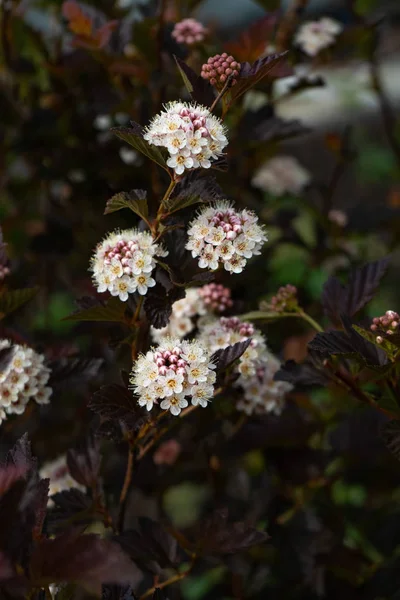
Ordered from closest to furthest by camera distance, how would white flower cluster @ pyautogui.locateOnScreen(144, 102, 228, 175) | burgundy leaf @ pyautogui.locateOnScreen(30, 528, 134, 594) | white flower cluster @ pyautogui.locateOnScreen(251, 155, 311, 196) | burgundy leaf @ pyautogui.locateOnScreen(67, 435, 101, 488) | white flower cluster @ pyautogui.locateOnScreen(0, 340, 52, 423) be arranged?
1. burgundy leaf @ pyautogui.locateOnScreen(30, 528, 134, 594)
2. white flower cluster @ pyautogui.locateOnScreen(144, 102, 228, 175)
3. white flower cluster @ pyautogui.locateOnScreen(0, 340, 52, 423)
4. burgundy leaf @ pyautogui.locateOnScreen(67, 435, 101, 488)
5. white flower cluster @ pyautogui.locateOnScreen(251, 155, 311, 196)

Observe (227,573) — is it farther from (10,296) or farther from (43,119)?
(43,119)

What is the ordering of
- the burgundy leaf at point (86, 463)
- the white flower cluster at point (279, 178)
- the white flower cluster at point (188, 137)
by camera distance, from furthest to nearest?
1. the white flower cluster at point (279, 178)
2. the burgundy leaf at point (86, 463)
3. the white flower cluster at point (188, 137)

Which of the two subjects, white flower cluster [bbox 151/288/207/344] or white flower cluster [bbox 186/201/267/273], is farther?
white flower cluster [bbox 151/288/207/344]

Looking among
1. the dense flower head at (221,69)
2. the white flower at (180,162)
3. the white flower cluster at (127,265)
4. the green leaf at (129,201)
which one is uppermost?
the dense flower head at (221,69)

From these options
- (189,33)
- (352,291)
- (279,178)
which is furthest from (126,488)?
(279,178)

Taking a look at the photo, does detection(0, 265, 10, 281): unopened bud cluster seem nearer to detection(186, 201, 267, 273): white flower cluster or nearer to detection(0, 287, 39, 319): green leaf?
detection(0, 287, 39, 319): green leaf

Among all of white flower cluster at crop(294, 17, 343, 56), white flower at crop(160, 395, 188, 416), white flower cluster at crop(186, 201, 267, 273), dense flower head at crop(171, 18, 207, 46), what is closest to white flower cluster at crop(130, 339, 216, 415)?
white flower at crop(160, 395, 188, 416)

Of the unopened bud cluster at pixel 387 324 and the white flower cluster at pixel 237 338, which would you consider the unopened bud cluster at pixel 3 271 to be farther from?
the unopened bud cluster at pixel 387 324

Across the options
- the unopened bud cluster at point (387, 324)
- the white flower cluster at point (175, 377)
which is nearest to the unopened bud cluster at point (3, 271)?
the white flower cluster at point (175, 377)

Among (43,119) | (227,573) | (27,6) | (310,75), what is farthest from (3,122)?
(227,573)
